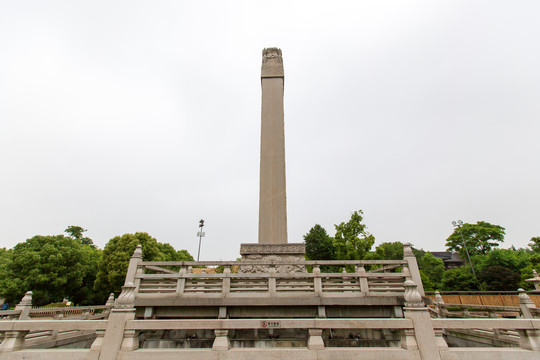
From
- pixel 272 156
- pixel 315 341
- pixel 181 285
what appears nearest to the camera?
pixel 315 341

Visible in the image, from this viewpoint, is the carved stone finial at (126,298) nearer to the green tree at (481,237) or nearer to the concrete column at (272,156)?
the concrete column at (272,156)

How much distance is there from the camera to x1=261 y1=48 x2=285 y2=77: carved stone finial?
16469 mm

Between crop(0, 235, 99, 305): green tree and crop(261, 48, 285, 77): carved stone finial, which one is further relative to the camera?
crop(0, 235, 99, 305): green tree

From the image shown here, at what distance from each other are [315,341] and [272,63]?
16056 mm

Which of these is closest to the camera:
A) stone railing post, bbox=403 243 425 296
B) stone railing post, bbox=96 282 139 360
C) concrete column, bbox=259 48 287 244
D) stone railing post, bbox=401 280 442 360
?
stone railing post, bbox=401 280 442 360

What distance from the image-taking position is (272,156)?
Answer: 14.3 m

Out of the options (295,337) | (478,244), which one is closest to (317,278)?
(295,337)

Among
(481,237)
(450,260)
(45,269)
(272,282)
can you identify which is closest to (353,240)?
(272,282)

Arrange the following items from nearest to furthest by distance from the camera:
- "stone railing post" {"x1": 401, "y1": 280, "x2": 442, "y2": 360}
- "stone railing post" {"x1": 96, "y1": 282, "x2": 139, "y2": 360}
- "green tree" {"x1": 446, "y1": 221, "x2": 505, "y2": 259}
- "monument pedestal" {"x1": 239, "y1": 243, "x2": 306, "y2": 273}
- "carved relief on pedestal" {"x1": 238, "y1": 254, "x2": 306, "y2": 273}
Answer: "stone railing post" {"x1": 401, "y1": 280, "x2": 442, "y2": 360}
"stone railing post" {"x1": 96, "y1": 282, "x2": 139, "y2": 360}
"carved relief on pedestal" {"x1": 238, "y1": 254, "x2": 306, "y2": 273}
"monument pedestal" {"x1": 239, "y1": 243, "x2": 306, "y2": 273}
"green tree" {"x1": 446, "y1": 221, "x2": 505, "y2": 259}

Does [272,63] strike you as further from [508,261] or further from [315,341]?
[508,261]

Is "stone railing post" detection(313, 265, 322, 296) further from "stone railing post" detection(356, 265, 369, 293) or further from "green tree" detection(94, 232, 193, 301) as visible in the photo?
"green tree" detection(94, 232, 193, 301)

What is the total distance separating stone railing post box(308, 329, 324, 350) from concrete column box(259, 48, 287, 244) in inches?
273

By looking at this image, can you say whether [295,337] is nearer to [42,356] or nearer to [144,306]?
[144,306]

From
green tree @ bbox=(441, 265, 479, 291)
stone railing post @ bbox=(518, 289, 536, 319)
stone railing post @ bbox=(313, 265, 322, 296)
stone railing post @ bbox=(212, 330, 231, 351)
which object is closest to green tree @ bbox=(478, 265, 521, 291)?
green tree @ bbox=(441, 265, 479, 291)
